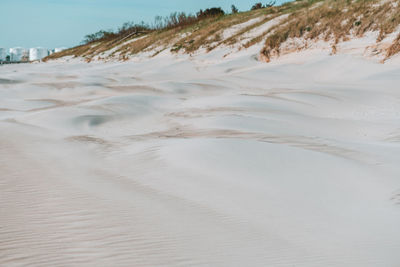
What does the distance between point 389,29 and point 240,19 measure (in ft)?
24.1

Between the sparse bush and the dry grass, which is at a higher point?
the sparse bush

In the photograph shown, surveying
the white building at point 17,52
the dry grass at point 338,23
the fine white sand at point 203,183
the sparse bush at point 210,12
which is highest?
the white building at point 17,52

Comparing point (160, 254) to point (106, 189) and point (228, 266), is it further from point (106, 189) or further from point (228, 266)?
point (106, 189)

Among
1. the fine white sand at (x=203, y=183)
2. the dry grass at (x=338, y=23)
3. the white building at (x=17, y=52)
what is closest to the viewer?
the fine white sand at (x=203, y=183)

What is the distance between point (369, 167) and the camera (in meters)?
2.83

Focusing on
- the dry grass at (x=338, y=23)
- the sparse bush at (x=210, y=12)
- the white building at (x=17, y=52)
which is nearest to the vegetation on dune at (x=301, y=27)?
the dry grass at (x=338, y=23)

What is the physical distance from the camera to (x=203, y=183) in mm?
Result: 2510

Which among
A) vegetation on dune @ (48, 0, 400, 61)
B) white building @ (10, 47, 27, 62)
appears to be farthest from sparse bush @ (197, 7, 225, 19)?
white building @ (10, 47, 27, 62)

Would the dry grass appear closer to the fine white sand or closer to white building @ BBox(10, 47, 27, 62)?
the fine white sand

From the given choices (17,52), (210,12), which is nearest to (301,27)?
(210,12)

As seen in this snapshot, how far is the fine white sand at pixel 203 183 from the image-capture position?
1.70 m

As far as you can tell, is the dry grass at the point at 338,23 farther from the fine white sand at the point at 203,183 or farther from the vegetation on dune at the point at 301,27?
the fine white sand at the point at 203,183

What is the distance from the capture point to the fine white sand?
1704mm

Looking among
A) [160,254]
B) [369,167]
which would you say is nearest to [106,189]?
[160,254]
